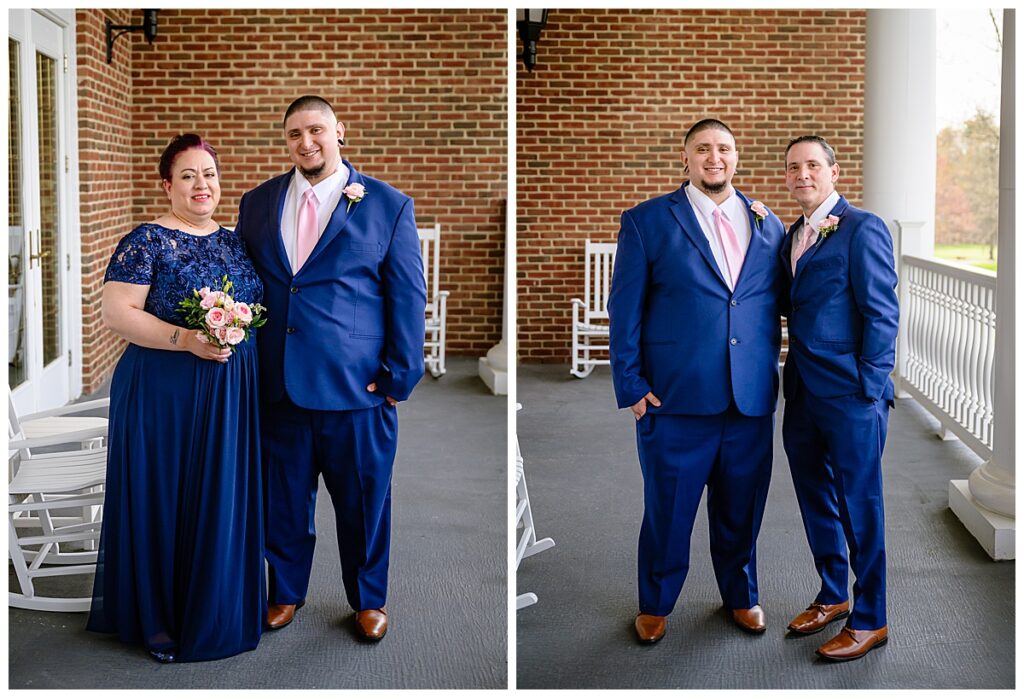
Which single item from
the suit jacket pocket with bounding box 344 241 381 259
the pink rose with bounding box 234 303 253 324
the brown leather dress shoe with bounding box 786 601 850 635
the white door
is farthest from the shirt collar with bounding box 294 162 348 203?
the white door

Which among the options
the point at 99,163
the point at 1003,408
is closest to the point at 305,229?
the point at 1003,408

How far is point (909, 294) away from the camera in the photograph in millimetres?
6273

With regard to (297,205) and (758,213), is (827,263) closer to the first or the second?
(758,213)

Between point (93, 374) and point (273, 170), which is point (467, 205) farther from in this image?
point (93, 374)

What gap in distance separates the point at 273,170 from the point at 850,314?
544 centimetres

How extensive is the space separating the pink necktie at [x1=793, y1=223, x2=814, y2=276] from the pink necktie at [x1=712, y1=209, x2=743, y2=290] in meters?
0.14

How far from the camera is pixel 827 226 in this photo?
2680 millimetres

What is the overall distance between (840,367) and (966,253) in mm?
9740

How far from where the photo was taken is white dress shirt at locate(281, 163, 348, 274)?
9.38 feet

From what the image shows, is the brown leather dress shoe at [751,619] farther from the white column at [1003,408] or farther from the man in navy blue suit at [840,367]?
the white column at [1003,408]

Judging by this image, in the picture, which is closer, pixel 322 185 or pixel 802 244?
pixel 802 244

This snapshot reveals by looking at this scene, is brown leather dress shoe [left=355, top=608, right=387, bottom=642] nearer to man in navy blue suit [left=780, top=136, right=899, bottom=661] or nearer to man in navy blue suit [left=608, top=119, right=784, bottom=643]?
man in navy blue suit [left=608, top=119, right=784, bottom=643]

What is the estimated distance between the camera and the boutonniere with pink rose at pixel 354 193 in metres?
2.83

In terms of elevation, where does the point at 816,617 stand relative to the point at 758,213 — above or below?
below
